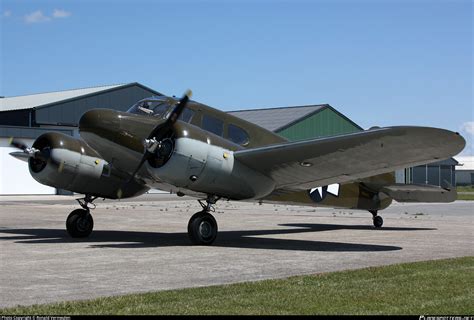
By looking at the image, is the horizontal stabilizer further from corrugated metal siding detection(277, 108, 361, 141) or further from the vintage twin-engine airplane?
corrugated metal siding detection(277, 108, 361, 141)

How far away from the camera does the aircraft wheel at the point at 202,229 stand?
49.0 ft

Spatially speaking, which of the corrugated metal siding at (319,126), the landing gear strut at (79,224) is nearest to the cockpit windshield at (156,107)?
the landing gear strut at (79,224)

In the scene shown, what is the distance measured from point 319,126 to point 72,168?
168 feet

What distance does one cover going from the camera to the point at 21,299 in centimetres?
799

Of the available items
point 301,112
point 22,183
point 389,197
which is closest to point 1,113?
point 22,183

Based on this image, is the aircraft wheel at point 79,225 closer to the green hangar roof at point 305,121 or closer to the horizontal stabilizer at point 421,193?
the horizontal stabilizer at point 421,193

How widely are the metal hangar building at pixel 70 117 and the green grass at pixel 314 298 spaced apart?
148 ft

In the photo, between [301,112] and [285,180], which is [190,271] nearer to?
[285,180]

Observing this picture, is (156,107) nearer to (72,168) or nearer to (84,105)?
(72,168)

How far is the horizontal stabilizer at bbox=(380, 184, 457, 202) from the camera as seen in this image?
20719 mm

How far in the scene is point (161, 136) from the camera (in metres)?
14.0

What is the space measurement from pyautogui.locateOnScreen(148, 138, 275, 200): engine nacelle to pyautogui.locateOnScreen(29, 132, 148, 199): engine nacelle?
3.30 m

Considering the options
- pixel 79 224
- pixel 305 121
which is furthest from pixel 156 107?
pixel 305 121

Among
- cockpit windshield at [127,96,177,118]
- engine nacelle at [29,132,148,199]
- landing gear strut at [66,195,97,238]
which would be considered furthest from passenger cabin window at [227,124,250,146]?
landing gear strut at [66,195,97,238]
